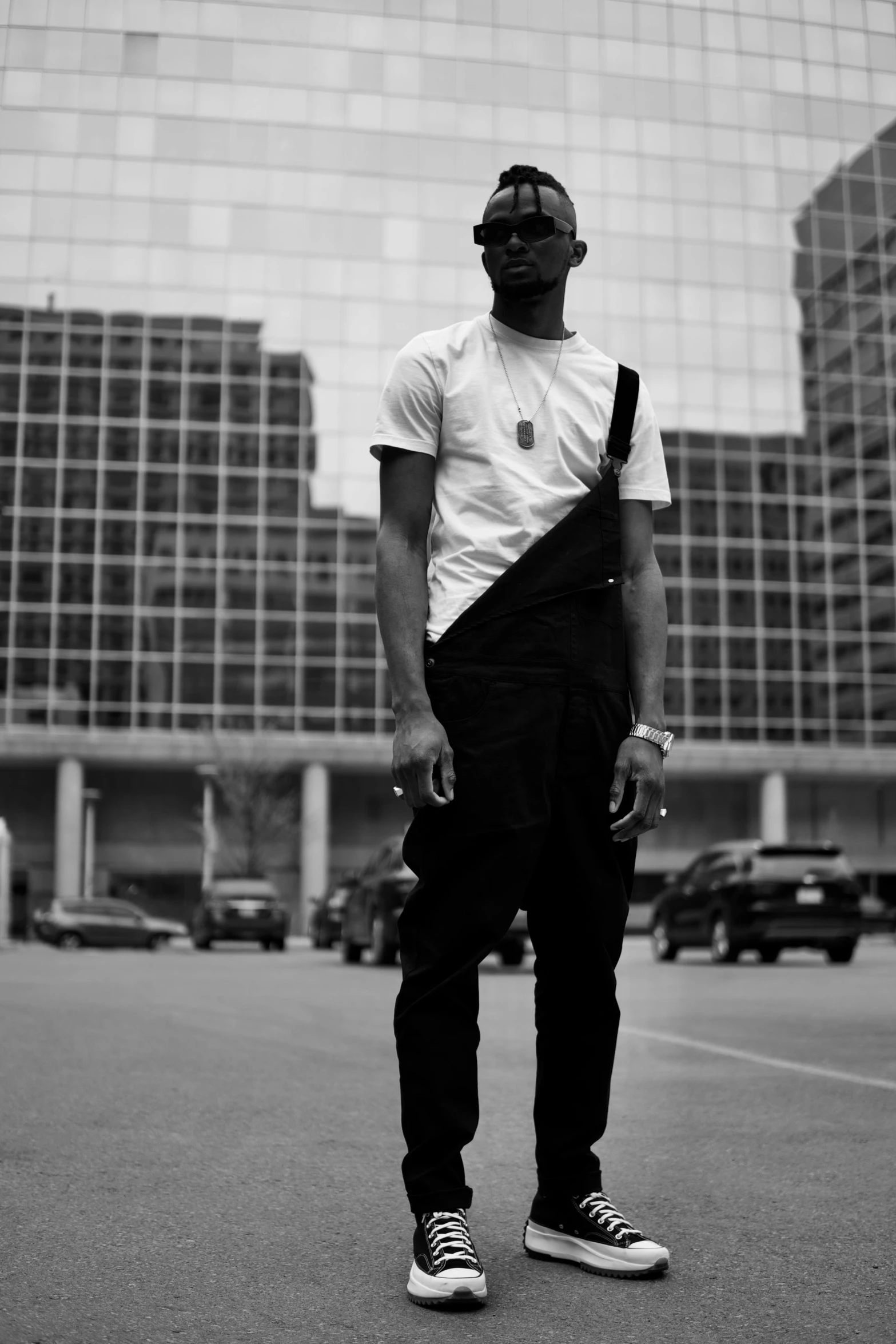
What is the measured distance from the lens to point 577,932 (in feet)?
11.5

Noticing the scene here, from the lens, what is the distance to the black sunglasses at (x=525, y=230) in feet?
11.9

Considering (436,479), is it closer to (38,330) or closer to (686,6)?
(38,330)

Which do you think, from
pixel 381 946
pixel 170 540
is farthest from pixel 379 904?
pixel 170 540

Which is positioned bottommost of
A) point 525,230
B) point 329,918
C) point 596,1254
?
point 329,918

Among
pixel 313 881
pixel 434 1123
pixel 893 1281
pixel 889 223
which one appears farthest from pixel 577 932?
pixel 889 223

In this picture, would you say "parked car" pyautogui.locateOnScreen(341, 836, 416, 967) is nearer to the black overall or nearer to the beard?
the black overall

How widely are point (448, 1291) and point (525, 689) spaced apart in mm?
1150

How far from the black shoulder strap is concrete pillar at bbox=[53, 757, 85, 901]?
2161 inches

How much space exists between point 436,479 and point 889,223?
6633cm

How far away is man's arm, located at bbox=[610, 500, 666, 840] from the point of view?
346 cm

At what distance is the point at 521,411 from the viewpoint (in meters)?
3.60

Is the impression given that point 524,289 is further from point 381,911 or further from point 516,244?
point 381,911

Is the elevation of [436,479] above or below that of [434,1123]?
above

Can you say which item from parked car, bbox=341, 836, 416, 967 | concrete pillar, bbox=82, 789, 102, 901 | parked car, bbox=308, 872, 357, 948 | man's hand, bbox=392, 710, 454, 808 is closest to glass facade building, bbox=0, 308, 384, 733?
concrete pillar, bbox=82, 789, 102, 901
